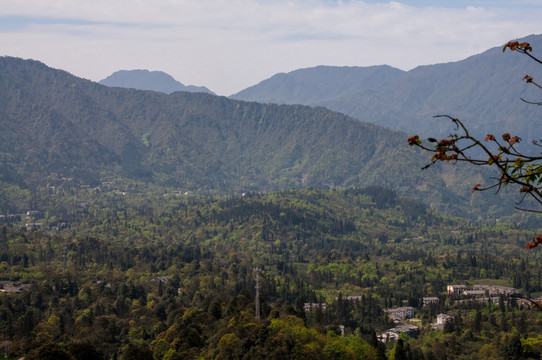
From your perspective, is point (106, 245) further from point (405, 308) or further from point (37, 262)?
point (405, 308)

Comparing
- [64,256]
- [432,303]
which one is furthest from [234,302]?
[64,256]

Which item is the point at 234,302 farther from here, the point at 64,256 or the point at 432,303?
the point at 64,256

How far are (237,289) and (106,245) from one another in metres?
54.7

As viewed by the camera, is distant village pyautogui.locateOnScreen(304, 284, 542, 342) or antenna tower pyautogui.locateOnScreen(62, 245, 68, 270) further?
antenna tower pyautogui.locateOnScreen(62, 245, 68, 270)

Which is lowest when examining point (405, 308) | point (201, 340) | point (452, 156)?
point (405, 308)

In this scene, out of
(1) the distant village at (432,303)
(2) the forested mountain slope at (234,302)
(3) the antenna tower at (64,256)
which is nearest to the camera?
(2) the forested mountain slope at (234,302)

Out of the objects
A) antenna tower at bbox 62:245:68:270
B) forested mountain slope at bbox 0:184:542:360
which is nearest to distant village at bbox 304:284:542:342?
forested mountain slope at bbox 0:184:542:360

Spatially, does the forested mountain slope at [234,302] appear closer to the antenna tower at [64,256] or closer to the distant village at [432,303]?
the antenna tower at [64,256]

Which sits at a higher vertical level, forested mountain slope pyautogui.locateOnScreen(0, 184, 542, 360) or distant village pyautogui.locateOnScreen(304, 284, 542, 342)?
forested mountain slope pyautogui.locateOnScreen(0, 184, 542, 360)

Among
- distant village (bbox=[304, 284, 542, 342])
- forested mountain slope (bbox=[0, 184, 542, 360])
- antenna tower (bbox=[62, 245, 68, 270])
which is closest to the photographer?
forested mountain slope (bbox=[0, 184, 542, 360])

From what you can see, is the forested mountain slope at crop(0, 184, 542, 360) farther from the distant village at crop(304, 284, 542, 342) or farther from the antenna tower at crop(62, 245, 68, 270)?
the distant village at crop(304, 284, 542, 342)

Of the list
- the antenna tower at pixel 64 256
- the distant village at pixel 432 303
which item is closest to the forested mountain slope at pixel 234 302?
the antenna tower at pixel 64 256

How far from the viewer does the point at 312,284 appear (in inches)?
5837

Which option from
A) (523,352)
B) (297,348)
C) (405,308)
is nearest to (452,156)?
(297,348)
